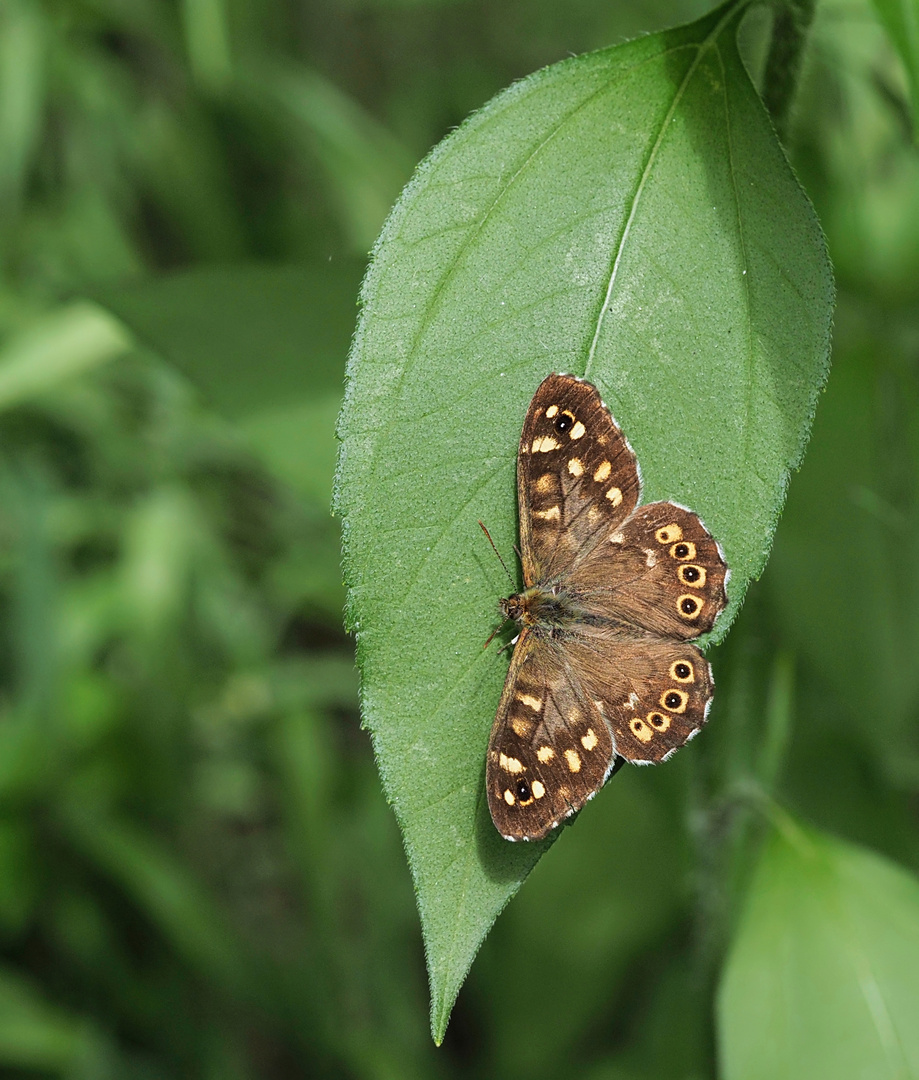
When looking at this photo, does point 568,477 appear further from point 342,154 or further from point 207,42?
point 342,154

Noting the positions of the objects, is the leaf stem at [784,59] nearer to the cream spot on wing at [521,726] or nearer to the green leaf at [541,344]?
the green leaf at [541,344]

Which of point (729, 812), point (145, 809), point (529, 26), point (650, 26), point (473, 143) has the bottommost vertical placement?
point (145, 809)

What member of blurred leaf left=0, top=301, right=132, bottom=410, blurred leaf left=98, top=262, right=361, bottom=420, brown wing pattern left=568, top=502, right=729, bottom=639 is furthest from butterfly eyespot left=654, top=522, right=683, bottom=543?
blurred leaf left=0, top=301, right=132, bottom=410

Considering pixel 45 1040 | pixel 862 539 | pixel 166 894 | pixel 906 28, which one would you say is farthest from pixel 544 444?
pixel 45 1040

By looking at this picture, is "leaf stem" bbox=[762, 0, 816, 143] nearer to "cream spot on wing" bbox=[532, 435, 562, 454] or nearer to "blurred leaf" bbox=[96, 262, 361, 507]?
"cream spot on wing" bbox=[532, 435, 562, 454]

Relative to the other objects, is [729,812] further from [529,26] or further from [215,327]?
[529,26]

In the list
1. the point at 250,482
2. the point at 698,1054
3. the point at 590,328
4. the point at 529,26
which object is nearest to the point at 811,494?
the point at 590,328
